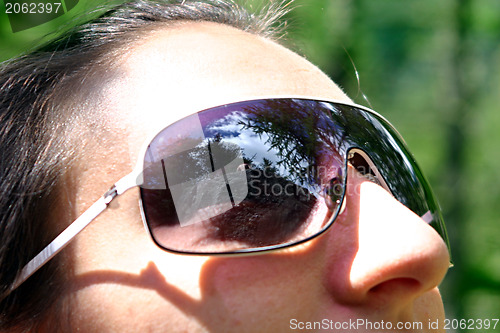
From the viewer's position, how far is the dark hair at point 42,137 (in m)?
1.43

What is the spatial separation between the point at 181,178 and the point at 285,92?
462mm

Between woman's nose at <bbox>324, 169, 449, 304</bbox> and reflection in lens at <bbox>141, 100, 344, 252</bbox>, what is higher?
reflection in lens at <bbox>141, 100, 344, 252</bbox>

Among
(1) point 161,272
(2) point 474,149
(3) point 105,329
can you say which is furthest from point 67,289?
(2) point 474,149

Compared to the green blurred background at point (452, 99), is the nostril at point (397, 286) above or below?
above

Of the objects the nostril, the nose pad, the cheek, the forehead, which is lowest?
the nostril

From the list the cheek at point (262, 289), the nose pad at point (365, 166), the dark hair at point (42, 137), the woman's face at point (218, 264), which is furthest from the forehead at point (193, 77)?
the cheek at point (262, 289)

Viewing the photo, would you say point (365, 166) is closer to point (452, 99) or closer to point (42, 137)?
point (42, 137)

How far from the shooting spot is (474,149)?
10.9 m

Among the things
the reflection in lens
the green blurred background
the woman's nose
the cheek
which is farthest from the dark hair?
the green blurred background

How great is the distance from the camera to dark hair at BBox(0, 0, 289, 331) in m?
1.43

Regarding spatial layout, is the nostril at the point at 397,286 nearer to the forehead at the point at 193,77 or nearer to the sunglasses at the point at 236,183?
the sunglasses at the point at 236,183

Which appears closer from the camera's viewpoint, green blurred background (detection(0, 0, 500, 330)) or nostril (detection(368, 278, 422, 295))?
nostril (detection(368, 278, 422, 295))

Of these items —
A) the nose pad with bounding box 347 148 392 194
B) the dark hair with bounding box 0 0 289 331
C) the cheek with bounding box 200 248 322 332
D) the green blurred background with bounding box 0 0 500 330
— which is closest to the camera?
the cheek with bounding box 200 248 322 332

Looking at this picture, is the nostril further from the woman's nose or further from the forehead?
the forehead
